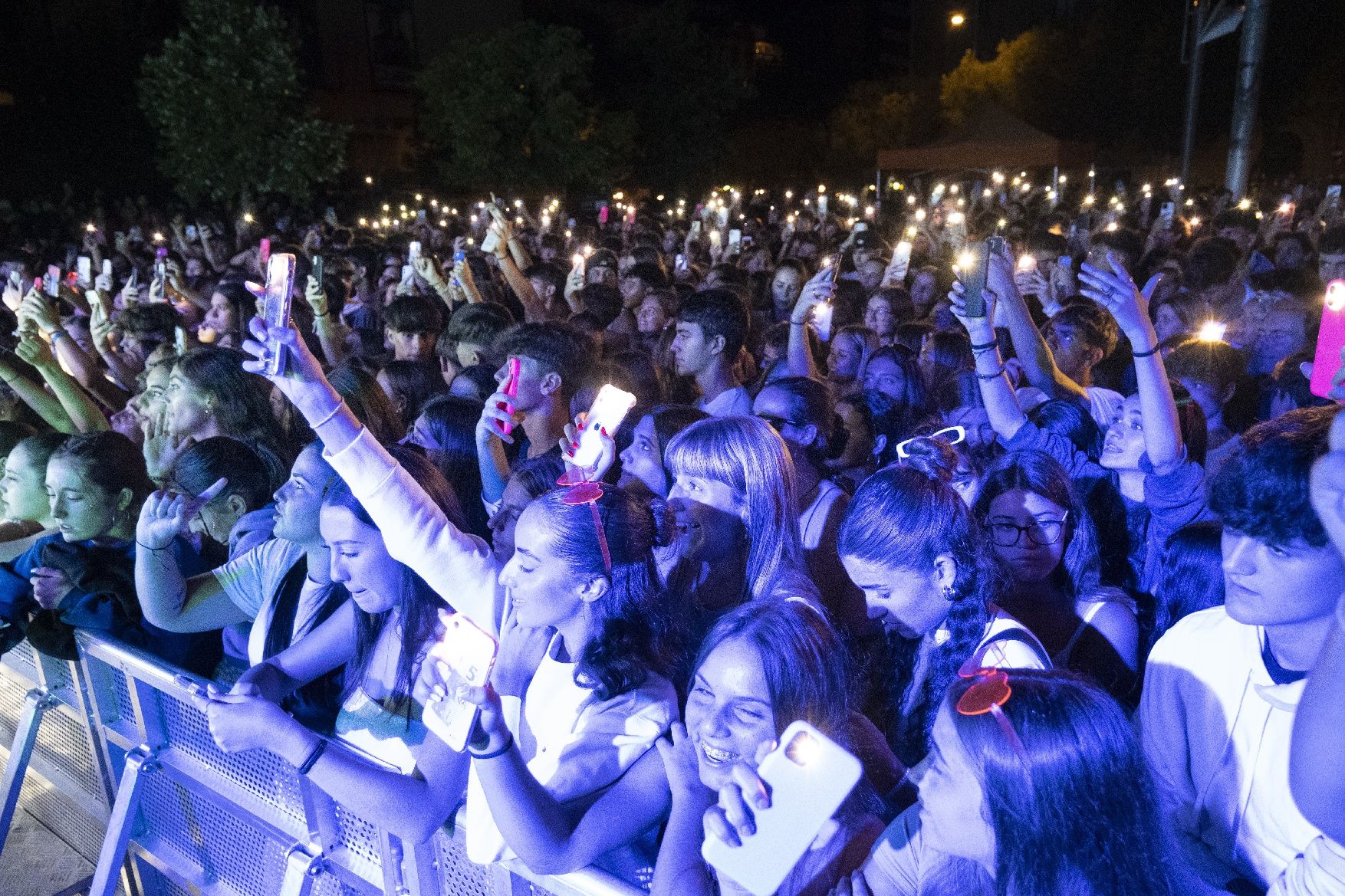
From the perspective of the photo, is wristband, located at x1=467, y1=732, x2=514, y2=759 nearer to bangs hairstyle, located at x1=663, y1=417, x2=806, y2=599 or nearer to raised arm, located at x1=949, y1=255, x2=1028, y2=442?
bangs hairstyle, located at x1=663, y1=417, x2=806, y2=599

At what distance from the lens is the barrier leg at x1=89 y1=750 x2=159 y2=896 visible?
2.70 meters

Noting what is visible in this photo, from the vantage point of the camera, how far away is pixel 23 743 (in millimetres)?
3104

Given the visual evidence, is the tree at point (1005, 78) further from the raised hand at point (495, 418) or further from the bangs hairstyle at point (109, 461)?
the bangs hairstyle at point (109, 461)

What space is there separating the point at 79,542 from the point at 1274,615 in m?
3.19

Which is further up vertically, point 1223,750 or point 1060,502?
point 1060,502

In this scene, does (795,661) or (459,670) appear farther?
(795,661)

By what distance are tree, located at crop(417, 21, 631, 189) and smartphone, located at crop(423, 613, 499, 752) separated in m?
23.2

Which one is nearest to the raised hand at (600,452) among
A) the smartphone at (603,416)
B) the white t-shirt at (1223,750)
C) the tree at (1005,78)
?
the smartphone at (603,416)

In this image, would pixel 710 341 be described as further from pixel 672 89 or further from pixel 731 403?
pixel 672 89

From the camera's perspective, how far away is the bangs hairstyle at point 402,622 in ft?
7.76

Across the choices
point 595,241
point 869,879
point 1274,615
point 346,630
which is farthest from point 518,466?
point 595,241

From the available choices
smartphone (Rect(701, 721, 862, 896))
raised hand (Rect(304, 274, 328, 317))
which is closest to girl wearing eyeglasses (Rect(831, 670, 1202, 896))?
smartphone (Rect(701, 721, 862, 896))

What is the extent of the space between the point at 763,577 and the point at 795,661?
83 cm

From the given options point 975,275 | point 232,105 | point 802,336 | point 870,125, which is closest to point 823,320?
point 802,336
